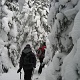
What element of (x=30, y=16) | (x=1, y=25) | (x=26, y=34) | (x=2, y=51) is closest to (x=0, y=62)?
(x=2, y=51)

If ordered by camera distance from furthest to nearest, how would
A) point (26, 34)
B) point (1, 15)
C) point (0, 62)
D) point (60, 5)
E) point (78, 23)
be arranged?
1. point (26, 34)
2. point (1, 15)
3. point (0, 62)
4. point (60, 5)
5. point (78, 23)

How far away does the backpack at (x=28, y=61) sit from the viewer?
8609 mm

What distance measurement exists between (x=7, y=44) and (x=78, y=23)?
1130 cm

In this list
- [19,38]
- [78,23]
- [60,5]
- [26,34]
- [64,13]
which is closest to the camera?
[78,23]

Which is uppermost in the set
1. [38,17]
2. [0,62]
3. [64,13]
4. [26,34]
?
[38,17]

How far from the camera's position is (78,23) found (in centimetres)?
387

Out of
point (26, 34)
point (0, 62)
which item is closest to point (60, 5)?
point (0, 62)

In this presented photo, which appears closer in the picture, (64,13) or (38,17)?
(64,13)

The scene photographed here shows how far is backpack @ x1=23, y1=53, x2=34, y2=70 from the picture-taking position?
339 inches

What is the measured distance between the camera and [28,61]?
28.4 ft

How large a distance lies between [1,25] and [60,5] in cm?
952

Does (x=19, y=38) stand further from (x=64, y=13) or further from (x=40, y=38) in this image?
(x=64, y=13)

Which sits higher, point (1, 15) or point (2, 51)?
point (1, 15)

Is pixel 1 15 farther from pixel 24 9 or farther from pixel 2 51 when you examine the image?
pixel 24 9
